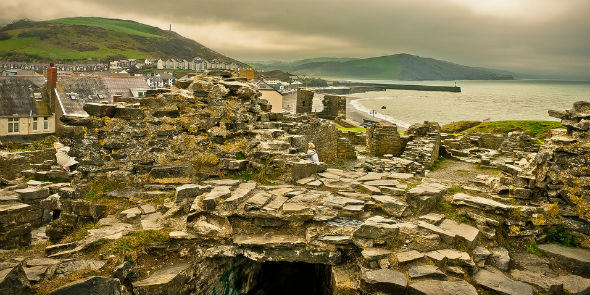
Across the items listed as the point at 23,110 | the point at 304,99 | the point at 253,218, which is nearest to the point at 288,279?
the point at 253,218

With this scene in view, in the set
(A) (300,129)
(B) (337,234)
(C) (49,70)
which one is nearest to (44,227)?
(B) (337,234)

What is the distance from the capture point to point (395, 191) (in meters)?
7.43

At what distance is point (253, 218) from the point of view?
6.34 meters

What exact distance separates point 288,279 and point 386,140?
12.9 m

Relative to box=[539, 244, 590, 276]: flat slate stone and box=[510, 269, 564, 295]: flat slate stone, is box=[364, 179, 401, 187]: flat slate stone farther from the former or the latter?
box=[510, 269, 564, 295]: flat slate stone

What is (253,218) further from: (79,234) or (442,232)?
(442,232)

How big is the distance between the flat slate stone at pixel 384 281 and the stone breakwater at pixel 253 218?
3 centimetres

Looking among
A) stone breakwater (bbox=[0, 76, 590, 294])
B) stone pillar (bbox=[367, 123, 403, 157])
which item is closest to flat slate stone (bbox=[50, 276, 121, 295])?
stone breakwater (bbox=[0, 76, 590, 294])

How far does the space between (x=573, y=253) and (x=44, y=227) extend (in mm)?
10141

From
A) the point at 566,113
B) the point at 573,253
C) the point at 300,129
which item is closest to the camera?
the point at 573,253

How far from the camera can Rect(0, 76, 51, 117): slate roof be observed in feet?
115

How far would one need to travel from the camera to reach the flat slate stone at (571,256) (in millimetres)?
5527

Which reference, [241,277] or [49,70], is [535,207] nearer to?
[241,277]

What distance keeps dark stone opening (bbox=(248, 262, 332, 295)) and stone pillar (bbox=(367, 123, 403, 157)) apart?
487 inches
